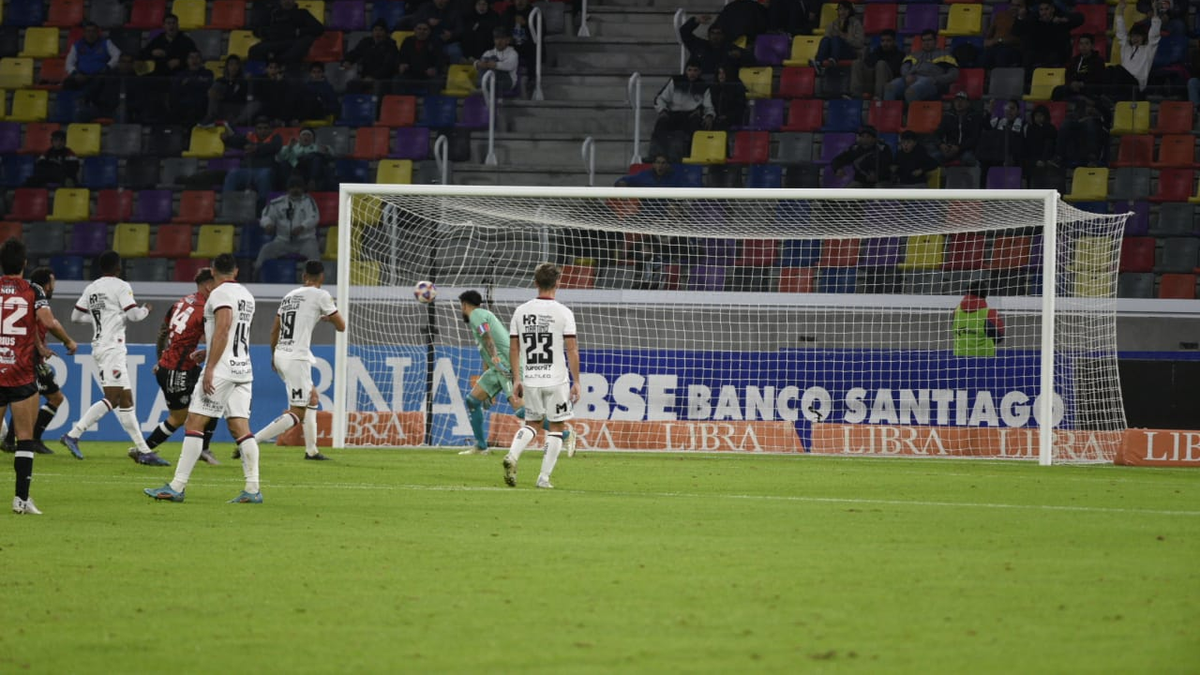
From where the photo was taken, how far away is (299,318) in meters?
16.1

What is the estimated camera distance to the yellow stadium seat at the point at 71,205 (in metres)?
23.6

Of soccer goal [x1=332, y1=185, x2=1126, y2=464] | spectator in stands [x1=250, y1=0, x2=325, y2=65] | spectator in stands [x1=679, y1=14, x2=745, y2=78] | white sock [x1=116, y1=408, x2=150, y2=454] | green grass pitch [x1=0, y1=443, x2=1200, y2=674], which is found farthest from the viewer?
spectator in stands [x1=250, y1=0, x2=325, y2=65]

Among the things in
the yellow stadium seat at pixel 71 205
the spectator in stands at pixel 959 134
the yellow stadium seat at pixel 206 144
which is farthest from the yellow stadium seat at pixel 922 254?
the yellow stadium seat at pixel 71 205

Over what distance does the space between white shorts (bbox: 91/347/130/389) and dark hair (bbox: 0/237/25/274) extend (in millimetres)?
5001

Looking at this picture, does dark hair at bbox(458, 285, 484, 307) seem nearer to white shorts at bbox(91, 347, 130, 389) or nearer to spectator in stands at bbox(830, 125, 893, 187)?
white shorts at bbox(91, 347, 130, 389)

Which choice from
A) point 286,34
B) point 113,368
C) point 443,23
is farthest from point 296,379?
point 286,34

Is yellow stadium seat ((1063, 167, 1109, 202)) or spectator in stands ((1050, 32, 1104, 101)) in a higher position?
spectator in stands ((1050, 32, 1104, 101))

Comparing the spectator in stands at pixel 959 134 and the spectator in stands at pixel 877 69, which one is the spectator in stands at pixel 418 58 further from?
the spectator in stands at pixel 959 134

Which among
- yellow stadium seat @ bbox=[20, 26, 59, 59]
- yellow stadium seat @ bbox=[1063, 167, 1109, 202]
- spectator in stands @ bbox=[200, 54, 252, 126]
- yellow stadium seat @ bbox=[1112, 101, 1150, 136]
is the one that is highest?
yellow stadium seat @ bbox=[20, 26, 59, 59]

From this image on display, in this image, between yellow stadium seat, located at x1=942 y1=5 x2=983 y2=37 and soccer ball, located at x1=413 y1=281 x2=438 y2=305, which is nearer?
soccer ball, located at x1=413 y1=281 x2=438 y2=305

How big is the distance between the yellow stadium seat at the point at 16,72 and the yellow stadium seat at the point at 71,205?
3.59m

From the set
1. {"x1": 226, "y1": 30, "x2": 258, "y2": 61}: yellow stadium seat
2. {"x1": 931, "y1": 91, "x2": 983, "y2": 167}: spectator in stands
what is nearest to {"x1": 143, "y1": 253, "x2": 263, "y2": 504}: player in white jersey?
{"x1": 931, "y1": 91, "x2": 983, "y2": 167}: spectator in stands

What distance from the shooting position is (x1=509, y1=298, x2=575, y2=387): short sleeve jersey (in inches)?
509

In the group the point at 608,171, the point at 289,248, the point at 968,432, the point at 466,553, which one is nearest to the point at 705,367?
the point at 968,432
